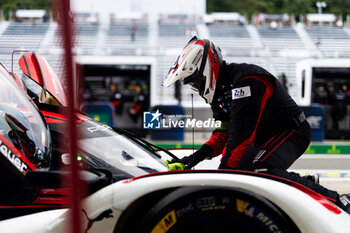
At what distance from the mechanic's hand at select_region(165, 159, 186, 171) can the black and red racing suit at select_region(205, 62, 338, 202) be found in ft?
0.87

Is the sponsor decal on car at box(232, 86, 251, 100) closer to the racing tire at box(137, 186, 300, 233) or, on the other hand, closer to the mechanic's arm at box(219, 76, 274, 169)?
the mechanic's arm at box(219, 76, 274, 169)

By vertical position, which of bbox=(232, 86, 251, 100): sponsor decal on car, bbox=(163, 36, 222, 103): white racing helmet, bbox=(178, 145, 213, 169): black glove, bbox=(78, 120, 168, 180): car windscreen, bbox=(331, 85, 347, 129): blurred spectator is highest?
bbox=(163, 36, 222, 103): white racing helmet

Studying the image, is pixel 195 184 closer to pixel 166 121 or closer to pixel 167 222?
pixel 167 222

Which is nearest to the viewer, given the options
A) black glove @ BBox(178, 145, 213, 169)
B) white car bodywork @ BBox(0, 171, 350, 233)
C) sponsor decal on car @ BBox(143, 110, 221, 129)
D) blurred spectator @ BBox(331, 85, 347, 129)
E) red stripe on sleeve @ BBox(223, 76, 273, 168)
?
white car bodywork @ BBox(0, 171, 350, 233)

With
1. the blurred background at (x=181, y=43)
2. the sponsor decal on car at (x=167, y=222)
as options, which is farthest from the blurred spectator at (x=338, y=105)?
the sponsor decal on car at (x=167, y=222)

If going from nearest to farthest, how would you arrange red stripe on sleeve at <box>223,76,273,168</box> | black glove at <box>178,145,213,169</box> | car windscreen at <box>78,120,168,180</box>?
1. car windscreen at <box>78,120,168,180</box>
2. red stripe on sleeve at <box>223,76,273,168</box>
3. black glove at <box>178,145,213,169</box>

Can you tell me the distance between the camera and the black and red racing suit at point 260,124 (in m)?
Result: 2.16

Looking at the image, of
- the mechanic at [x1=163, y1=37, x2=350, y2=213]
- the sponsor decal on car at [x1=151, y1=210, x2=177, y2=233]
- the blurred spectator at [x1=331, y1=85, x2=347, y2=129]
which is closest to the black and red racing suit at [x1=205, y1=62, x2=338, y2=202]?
the mechanic at [x1=163, y1=37, x2=350, y2=213]

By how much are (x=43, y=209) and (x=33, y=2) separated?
97 cm

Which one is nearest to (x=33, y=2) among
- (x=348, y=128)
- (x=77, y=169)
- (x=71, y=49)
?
(x=71, y=49)

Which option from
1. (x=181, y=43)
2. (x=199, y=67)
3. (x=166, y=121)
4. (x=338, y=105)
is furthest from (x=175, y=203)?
(x=338, y=105)

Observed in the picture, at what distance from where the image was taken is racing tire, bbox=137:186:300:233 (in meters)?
1.65

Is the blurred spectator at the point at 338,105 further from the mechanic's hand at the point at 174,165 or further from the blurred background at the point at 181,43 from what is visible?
the mechanic's hand at the point at 174,165

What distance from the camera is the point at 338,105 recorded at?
10.5 m
